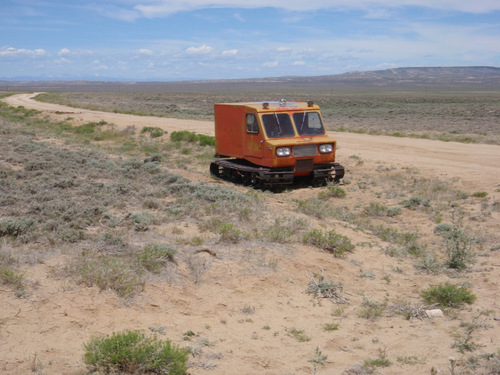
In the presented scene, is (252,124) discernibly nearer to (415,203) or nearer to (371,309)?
(415,203)

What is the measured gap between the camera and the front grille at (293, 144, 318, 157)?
1301 centimetres

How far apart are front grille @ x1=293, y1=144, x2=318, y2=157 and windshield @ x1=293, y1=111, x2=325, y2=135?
509mm

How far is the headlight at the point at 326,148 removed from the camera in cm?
1345

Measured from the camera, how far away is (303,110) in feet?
44.5

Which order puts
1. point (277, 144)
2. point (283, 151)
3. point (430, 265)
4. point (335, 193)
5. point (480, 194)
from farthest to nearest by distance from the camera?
1. point (335, 193)
2. point (283, 151)
3. point (277, 144)
4. point (480, 194)
5. point (430, 265)

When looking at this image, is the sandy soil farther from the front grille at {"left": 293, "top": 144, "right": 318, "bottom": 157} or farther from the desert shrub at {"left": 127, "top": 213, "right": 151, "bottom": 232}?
the front grille at {"left": 293, "top": 144, "right": 318, "bottom": 157}

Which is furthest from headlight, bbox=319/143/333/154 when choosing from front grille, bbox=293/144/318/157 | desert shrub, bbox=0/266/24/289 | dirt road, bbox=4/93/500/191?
desert shrub, bbox=0/266/24/289

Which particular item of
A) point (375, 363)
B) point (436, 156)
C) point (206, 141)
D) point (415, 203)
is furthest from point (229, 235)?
point (206, 141)

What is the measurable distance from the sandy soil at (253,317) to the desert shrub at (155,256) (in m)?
0.28

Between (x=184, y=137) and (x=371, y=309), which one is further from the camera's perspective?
(x=184, y=137)

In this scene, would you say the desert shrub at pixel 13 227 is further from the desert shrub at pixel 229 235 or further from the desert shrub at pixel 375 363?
the desert shrub at pixel 375 363

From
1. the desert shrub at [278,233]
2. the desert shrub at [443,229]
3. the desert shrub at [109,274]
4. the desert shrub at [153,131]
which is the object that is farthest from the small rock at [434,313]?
the desert shrub at [153,131]

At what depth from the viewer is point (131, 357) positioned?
14.7 feet

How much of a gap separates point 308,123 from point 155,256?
801cm
